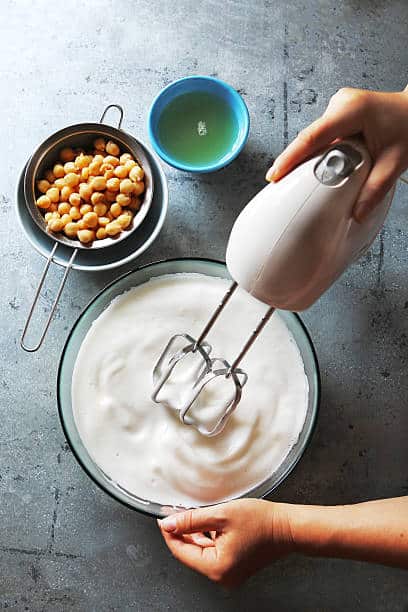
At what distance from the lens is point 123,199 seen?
1019 mm

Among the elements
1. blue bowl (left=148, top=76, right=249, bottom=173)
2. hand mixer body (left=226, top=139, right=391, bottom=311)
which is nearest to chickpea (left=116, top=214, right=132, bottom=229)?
blue bowl (left=148, top=76, right=249, bottom=173)

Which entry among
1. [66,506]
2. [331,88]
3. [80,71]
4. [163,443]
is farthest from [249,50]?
[66,506]

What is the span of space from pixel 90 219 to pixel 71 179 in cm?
7

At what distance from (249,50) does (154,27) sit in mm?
154


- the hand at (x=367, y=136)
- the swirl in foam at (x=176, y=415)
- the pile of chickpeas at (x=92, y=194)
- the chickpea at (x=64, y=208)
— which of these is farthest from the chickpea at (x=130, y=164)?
the hand at (x=367, y=136)

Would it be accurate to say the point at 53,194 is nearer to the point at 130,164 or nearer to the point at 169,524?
the point at 130,164

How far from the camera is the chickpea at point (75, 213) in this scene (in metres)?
1.02

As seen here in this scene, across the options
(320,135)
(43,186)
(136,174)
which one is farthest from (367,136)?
(43,186)

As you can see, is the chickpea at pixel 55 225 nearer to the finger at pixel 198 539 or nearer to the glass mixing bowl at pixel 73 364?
the glass mixing bowl at pixel 73 364

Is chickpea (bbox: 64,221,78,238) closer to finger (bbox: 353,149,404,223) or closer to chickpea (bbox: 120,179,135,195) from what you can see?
chickpea (bbox: 120,179,135,195)

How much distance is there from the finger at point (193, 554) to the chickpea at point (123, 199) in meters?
0.46

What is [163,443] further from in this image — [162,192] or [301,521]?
[162,192]

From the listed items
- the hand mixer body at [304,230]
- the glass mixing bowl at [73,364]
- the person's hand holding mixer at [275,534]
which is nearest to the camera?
the hand mixer body at [304,230]

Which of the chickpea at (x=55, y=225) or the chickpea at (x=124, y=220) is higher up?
the chickpea at (x=124, y=220)
